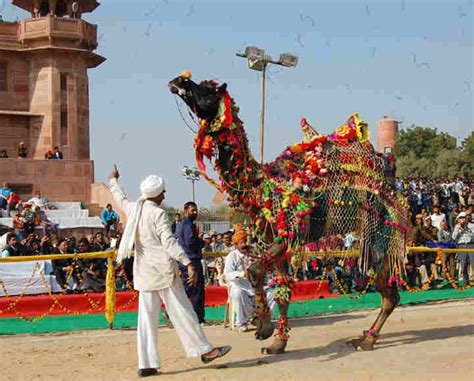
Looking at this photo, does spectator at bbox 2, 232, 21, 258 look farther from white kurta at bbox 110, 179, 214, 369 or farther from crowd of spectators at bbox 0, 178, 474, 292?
white kurta at bbox 110, 179, 214, 369

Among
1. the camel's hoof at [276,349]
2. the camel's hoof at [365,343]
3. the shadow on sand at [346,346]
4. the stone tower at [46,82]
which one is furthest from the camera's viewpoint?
the stone tower at [46,82]

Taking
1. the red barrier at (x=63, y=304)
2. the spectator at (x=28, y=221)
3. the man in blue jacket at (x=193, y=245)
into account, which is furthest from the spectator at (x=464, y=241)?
the spectator at (x=28, y=221)

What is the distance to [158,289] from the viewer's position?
8.09 metres

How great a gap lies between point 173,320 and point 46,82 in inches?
1123

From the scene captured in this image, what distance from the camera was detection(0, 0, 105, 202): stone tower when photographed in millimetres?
34594

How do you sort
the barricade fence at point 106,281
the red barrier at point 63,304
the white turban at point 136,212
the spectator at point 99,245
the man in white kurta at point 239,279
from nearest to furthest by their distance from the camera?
1. the white turban at point 136,212
2. the barricade fence at point 106,281
3. the man in white kurta at point 239,279
4. the red barrier at point 63,304
5. the spectator at point 99,245

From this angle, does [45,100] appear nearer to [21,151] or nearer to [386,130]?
[21,151]

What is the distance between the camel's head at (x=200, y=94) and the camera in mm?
8758

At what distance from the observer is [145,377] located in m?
7.96

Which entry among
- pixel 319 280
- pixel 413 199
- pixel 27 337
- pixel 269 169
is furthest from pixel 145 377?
pixel 413 199

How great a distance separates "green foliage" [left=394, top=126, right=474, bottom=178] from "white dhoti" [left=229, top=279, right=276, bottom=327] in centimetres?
4926

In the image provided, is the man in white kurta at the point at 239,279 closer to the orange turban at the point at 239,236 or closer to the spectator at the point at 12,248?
the orange turban at the point at 239,236

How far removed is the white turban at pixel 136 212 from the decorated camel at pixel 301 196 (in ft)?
2.79

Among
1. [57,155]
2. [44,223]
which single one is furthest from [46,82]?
[44,223]
